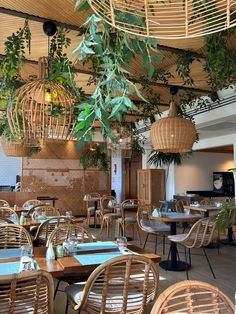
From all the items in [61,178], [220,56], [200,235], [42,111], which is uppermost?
[220,56]

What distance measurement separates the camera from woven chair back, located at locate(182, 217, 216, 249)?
14.7ft

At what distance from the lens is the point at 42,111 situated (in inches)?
84.1

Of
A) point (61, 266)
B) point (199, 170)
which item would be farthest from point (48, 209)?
point (199, 170)

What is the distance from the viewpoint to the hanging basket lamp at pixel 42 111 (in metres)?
2.12

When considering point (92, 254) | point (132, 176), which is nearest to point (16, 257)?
point (92, 254)

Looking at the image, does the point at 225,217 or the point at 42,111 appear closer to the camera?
the point at 42,111

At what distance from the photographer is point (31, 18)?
3387mm

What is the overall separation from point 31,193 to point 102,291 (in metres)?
9.78

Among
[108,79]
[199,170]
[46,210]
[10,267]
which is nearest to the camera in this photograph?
[108,79]

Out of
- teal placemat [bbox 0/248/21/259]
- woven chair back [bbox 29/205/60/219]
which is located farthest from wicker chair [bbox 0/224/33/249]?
woven chair back [bbox 29/205/60/219]

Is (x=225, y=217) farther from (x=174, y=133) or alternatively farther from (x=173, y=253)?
(x=173, y=253)

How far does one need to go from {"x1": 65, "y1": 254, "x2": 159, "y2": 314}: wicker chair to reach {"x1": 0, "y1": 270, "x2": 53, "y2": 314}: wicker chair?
0.99 feet

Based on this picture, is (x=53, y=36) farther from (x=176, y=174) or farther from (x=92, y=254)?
(x=176, y=174)

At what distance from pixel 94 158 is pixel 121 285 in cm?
997
